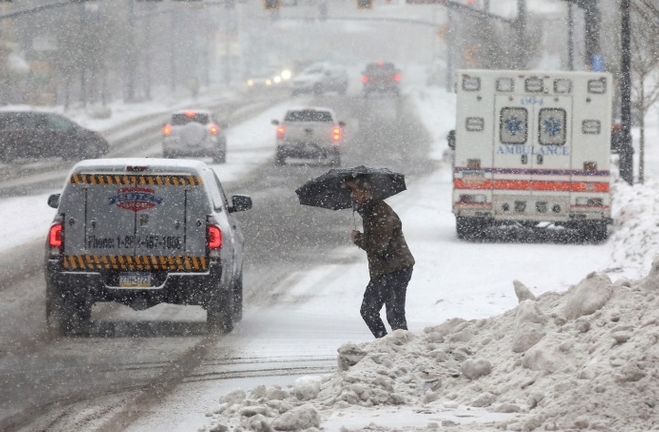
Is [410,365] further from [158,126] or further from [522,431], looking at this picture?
[158,126]

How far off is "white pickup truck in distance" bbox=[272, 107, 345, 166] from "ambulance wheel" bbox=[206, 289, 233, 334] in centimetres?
2931

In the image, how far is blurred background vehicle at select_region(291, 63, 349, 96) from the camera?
83.7 meters

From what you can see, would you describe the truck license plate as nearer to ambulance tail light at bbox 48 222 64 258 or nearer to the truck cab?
the truck cab

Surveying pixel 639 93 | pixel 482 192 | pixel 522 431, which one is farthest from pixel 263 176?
pixel 522 431

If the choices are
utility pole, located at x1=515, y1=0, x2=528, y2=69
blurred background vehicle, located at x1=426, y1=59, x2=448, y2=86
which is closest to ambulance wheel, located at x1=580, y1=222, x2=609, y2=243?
utility pole, located at x1=515, y1=0, x2=528, y2=69

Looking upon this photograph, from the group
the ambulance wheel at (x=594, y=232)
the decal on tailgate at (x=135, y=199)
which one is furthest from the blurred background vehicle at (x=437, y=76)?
the decal on tailgate at (x=135, y=199)

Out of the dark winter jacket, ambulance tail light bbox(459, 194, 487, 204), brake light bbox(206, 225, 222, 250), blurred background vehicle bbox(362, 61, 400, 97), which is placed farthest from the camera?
blurred background vehicle bbox(362, 61, 400, 97)

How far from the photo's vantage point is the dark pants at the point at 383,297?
12617 millimetres

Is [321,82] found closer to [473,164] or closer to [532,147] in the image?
[473,164]

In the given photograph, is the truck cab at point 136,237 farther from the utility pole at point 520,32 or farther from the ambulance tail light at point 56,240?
the utility pole at point 520,32

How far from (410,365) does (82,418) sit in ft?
8.12

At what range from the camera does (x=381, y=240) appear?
12531mm

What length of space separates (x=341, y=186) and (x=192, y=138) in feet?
108

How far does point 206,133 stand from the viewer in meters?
45.4
